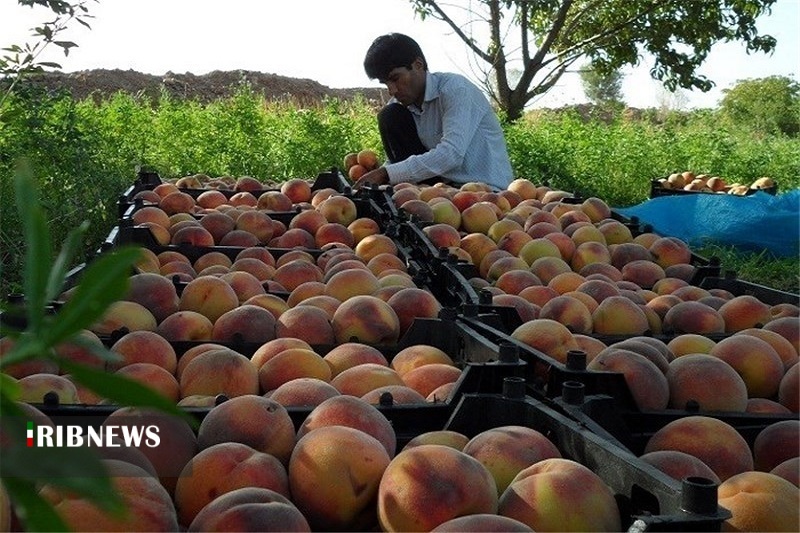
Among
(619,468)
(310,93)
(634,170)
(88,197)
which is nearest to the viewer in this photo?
(619,468)

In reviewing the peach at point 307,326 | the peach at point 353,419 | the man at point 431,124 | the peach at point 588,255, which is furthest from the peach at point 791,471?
the man at point 431,124

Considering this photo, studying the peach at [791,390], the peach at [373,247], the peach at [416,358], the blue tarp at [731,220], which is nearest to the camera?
the peach at [791,390]

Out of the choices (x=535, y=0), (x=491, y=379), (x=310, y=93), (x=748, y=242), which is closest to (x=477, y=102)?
(x=748, y=242)

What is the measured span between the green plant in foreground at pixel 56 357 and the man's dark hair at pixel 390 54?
15.5 feet

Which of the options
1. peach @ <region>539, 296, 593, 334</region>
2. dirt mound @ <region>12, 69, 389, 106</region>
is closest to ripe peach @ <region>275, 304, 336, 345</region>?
peach @ <region>539, 296, 593, 334</region>

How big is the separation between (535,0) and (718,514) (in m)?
10.9

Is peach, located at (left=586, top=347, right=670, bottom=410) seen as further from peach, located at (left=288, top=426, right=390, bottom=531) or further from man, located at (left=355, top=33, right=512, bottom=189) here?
man, located at (left=355, top=33, right=512, bottom=189)

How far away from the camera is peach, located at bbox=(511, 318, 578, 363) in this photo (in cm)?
187

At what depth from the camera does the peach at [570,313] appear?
2166mm

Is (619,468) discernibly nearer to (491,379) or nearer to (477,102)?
(491,379)

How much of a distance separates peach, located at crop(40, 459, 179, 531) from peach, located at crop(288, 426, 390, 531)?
21 cm

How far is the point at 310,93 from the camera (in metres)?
35.0

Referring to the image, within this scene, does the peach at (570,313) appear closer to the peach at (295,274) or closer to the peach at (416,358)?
the peach at (416,358)

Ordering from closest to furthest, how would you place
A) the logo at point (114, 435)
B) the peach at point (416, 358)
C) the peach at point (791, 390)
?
the logo at point (114, 435) → the peach at point (791, 390) → the peach at point (416, 358)
